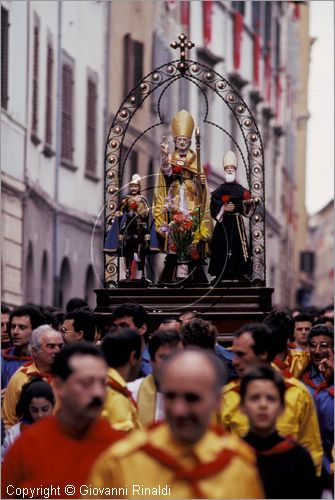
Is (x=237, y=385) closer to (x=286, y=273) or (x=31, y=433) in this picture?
(x=31, y=433)

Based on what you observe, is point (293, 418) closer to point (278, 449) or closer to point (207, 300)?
point (278, 449)

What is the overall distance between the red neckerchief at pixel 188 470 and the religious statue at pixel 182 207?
32.8 ft

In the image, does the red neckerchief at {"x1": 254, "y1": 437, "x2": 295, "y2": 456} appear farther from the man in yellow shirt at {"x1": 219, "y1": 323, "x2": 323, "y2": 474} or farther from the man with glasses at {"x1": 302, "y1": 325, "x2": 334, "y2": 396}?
the man with glasses at {"x1": 302, "y1": 325, "x2": 334, "y2": 396}

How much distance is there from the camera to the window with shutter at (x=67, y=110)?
109ft

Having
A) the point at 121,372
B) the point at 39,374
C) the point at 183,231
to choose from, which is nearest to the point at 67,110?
the point at 183,231

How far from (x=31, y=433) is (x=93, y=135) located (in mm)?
28053

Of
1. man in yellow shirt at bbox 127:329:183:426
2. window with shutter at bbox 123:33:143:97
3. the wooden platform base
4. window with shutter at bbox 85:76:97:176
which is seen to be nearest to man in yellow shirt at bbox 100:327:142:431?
man in yellow shirt at bbox 127:329:183:426

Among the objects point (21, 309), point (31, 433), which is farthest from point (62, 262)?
point (31, 433)

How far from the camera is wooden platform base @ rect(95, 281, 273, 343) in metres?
16.5

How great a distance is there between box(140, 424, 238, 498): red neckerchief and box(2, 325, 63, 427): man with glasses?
5217 millimetres

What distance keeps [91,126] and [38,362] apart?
23541 mm

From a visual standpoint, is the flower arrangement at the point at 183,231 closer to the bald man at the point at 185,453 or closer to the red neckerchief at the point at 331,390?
the red neckerchief at the point at 331,390

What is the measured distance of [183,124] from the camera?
17547 millimetres

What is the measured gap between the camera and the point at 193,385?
7.09 meters
